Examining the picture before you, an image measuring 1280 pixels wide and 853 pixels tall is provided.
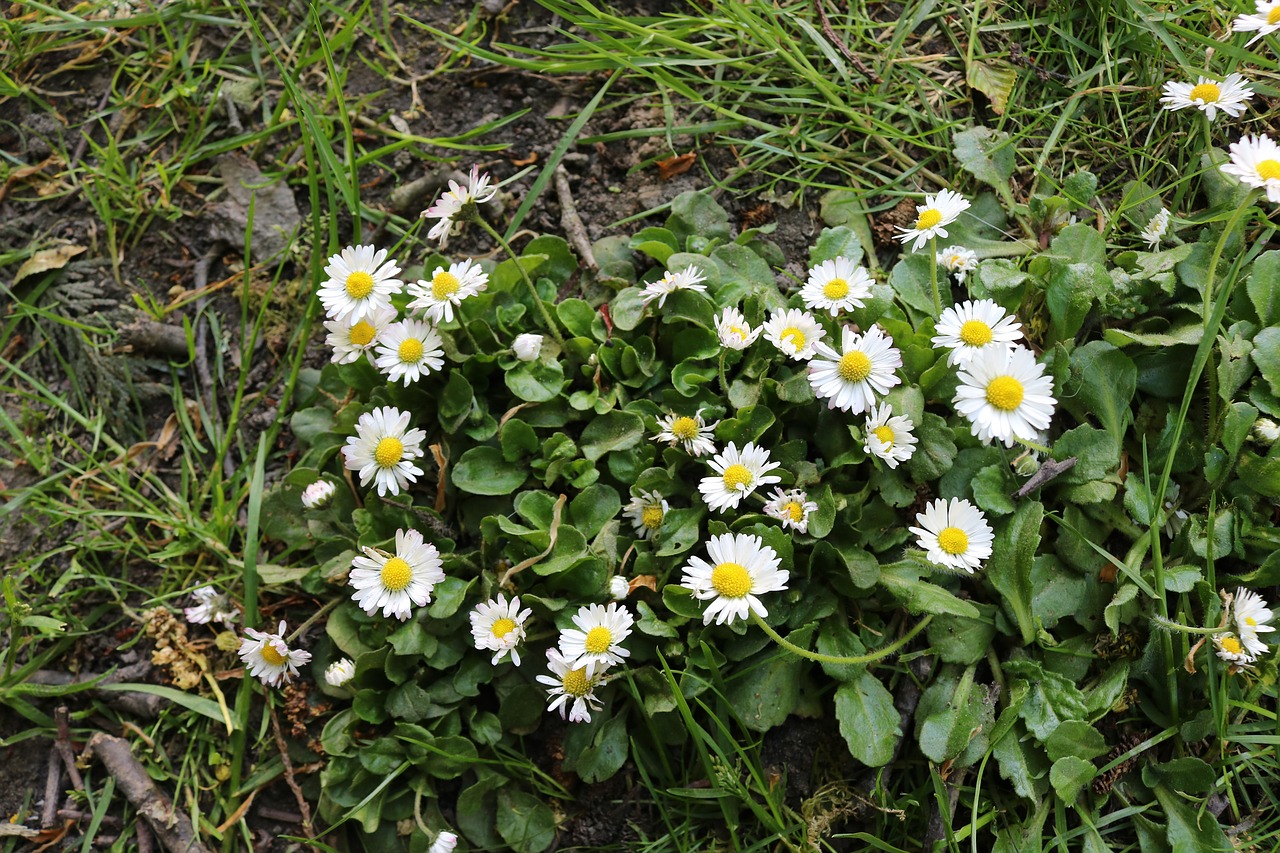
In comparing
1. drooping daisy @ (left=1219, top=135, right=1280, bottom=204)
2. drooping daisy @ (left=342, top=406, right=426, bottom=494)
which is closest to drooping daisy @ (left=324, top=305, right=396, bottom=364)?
drooping daisy @ (left=342, top=406, right=426, bottom=494)

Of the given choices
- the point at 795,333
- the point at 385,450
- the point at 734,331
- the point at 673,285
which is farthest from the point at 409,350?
the point at 795,333

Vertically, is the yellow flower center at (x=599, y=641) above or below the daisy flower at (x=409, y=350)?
below

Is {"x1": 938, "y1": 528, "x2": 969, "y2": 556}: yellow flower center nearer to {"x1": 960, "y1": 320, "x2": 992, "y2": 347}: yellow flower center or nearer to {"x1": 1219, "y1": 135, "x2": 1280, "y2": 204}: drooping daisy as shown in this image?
{"x1": 960, "y1": 320, "x2": 992, "y2": 347}: yellow flower center

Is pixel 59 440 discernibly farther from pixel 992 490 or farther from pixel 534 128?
pixel 992 490

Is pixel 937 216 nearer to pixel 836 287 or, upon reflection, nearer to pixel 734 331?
pixel 836 287

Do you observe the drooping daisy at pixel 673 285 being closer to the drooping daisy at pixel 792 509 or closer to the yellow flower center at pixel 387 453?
the drooping daisy at pixel 792 509

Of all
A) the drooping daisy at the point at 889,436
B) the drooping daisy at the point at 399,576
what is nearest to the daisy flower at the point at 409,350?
the drooping daisy at the point at 399,576
